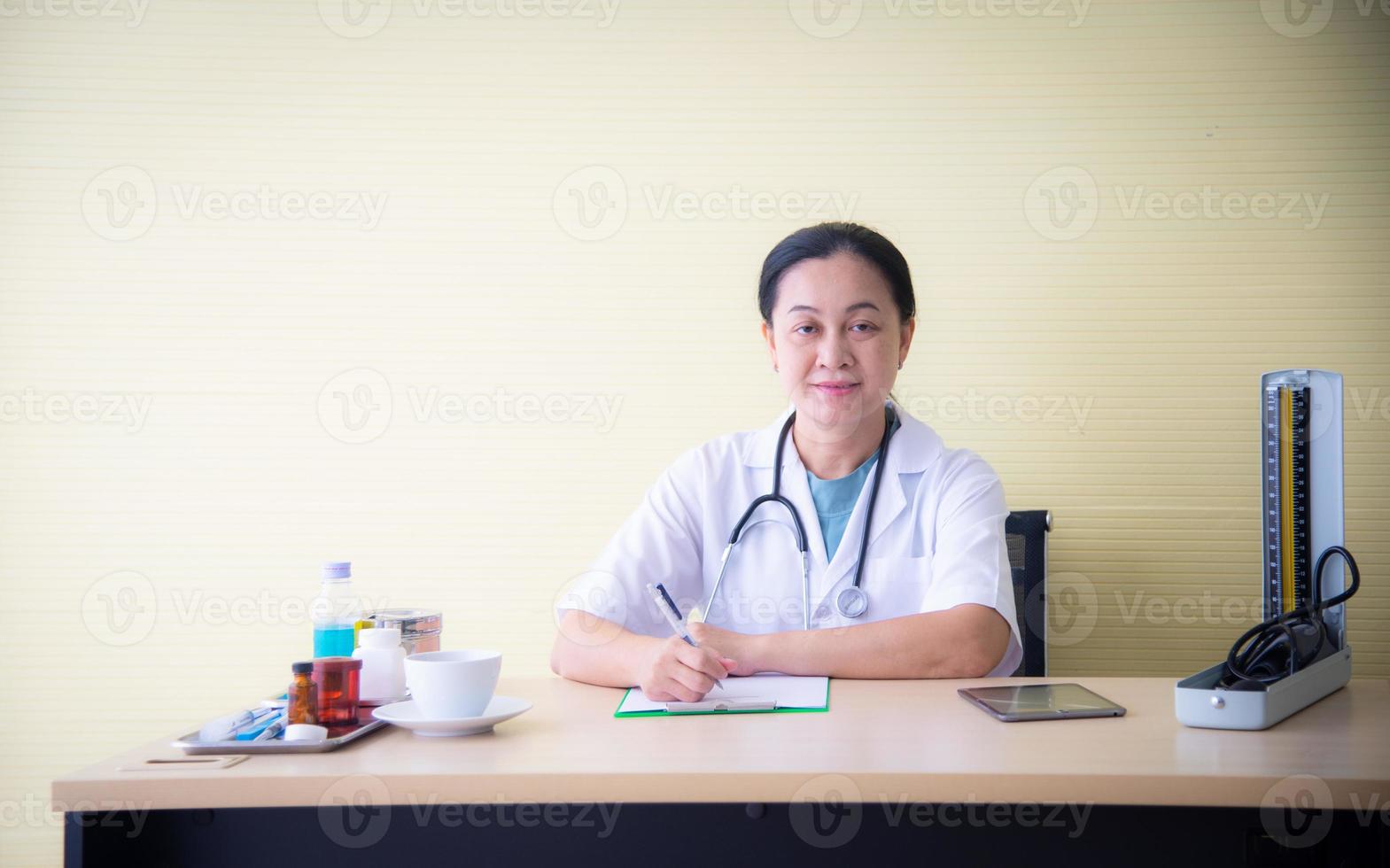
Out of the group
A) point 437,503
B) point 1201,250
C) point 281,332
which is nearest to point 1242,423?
point 1201,250

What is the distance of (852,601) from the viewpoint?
2.01 meters

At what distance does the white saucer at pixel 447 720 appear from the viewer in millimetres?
1304

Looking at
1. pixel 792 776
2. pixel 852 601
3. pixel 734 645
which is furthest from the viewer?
pixel 852 601

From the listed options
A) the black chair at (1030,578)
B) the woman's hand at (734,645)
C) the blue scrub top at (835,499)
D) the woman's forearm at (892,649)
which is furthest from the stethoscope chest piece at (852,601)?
the black chair at (1030,578)

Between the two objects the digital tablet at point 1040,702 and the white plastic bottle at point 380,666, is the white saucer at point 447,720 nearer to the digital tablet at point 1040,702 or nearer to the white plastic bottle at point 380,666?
the white plastic bottle at point 380,666

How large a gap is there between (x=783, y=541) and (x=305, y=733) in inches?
43.5

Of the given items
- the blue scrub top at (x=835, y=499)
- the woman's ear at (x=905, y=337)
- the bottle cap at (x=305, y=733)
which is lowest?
the bottle cap at (x=305, y=733)

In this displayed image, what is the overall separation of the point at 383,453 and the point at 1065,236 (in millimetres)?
2044

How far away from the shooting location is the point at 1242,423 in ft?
9.09

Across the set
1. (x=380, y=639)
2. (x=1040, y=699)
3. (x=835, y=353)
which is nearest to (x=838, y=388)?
(x=835, y=353)

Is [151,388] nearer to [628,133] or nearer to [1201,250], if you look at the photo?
[628,133]


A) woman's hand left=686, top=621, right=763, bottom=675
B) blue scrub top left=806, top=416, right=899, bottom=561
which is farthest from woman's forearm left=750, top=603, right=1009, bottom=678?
blue scrub top left=806, top=416, right=899, bottom=561

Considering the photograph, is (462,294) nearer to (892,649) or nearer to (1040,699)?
(892,649)

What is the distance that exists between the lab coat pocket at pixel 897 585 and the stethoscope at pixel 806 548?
2 centimetres
